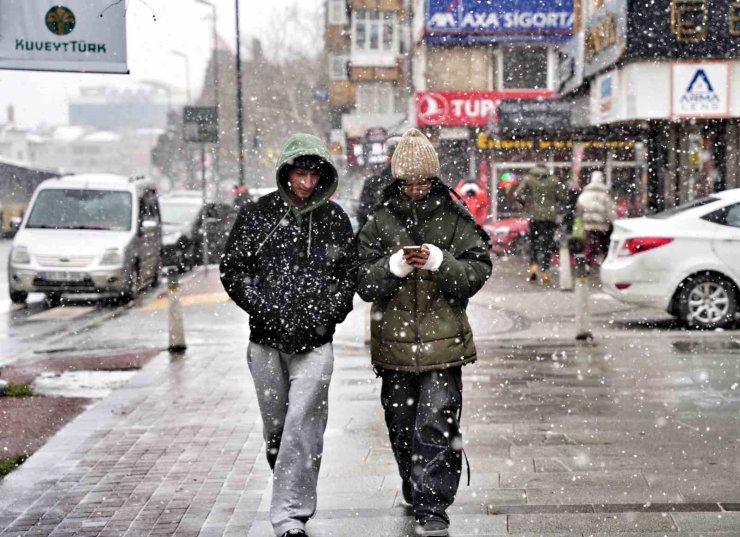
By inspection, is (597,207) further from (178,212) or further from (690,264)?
(178,212)

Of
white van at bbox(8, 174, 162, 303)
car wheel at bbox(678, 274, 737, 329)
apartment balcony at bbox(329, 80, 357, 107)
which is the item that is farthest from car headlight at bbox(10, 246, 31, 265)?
apartment balcony at bbox(329, 80, 357, 107)

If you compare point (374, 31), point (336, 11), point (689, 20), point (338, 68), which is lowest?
point (689, 20)

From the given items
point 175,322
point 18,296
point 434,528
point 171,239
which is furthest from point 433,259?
point 171,239

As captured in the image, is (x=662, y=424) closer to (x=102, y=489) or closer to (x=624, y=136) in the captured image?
(x=102, y=489)

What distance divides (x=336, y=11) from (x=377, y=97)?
779cm

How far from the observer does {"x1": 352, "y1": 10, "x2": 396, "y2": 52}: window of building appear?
192 feet

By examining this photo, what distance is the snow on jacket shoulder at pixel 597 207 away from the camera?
21500mm

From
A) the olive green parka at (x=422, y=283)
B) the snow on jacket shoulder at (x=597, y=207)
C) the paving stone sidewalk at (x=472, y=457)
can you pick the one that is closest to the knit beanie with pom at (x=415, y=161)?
the olive green parka at (x=422, y=283)

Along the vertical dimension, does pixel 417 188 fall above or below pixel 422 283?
above

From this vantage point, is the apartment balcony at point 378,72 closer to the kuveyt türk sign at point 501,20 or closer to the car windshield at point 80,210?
the kuveyt türk sign at point 501,20

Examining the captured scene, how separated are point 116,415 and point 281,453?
3.67m

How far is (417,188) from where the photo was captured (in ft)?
18.8

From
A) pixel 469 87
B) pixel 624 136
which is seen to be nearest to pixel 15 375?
pixel 624 136

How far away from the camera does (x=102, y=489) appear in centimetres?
675
